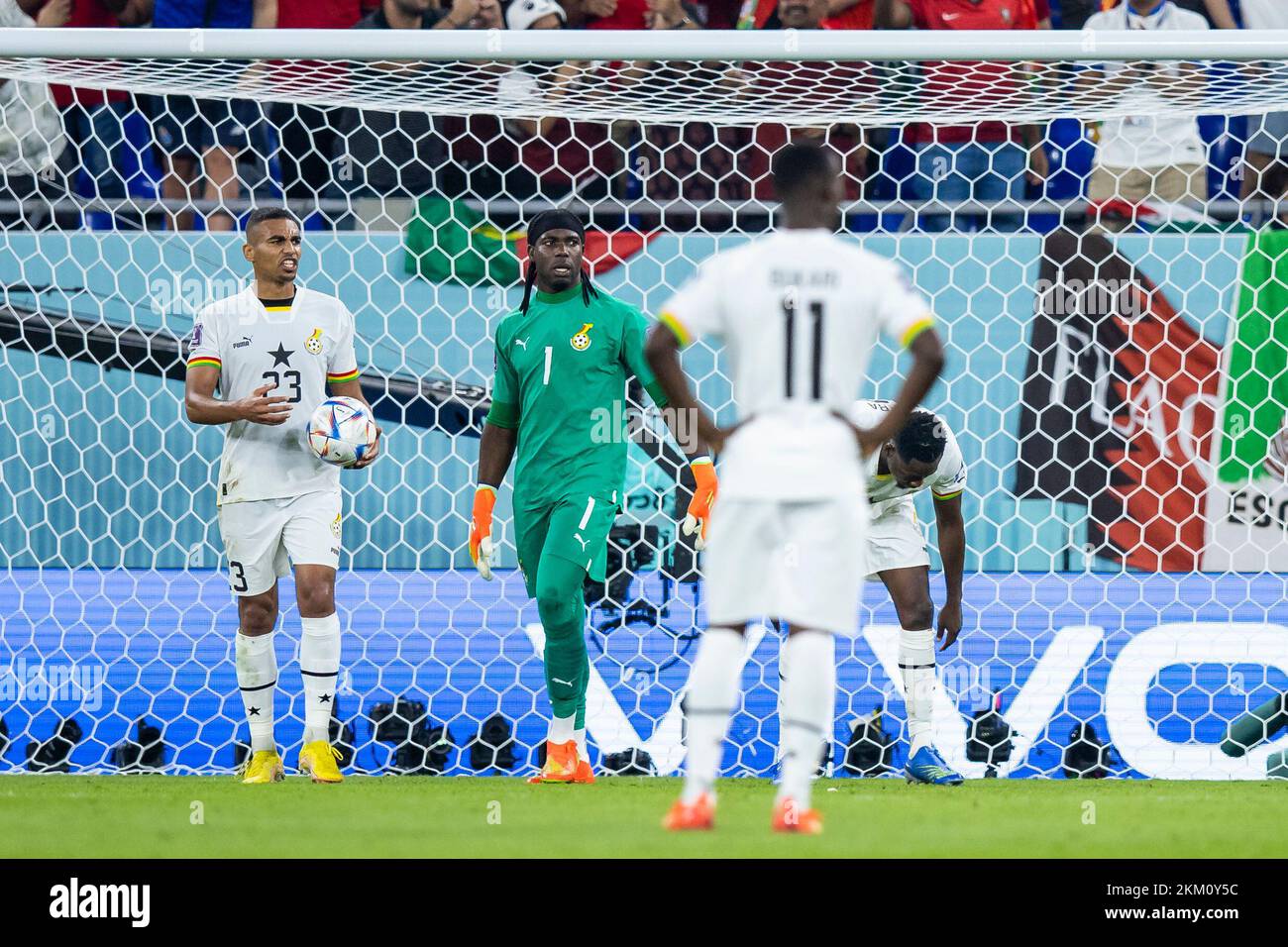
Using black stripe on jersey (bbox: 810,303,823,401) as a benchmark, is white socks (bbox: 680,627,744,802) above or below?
below

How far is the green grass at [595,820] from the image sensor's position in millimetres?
4176

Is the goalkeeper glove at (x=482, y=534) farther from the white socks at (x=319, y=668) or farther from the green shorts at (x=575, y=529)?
the white socks at (x=319, y=668)

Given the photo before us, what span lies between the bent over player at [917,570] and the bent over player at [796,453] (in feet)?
6.74

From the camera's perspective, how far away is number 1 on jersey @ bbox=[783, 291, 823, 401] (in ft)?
12.4

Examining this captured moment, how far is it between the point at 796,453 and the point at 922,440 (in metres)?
1.97

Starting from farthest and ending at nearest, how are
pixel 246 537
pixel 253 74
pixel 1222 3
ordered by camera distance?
pixel 1222 3, pixel 253 74, pixel 246 537

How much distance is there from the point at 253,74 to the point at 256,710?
252 cm

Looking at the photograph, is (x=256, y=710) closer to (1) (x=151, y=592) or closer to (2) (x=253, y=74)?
(1) (x=151, y=592)

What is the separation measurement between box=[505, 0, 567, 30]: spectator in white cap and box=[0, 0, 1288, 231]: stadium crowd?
0.04 feet

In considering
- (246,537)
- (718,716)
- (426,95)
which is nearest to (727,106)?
(426,95)

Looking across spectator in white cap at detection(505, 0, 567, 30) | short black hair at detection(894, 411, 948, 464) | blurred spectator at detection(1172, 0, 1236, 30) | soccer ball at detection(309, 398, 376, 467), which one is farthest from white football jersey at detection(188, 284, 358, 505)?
blurred spectator at detection(1172, 0, 1236, 30)

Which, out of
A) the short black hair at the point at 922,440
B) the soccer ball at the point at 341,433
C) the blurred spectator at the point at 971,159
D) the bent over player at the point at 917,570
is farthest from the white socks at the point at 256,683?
the blurred spectator at the point at 971,159

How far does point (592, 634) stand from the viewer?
6.79 meters

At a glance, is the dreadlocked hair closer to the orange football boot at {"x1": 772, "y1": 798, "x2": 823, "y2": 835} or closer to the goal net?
the goal net
